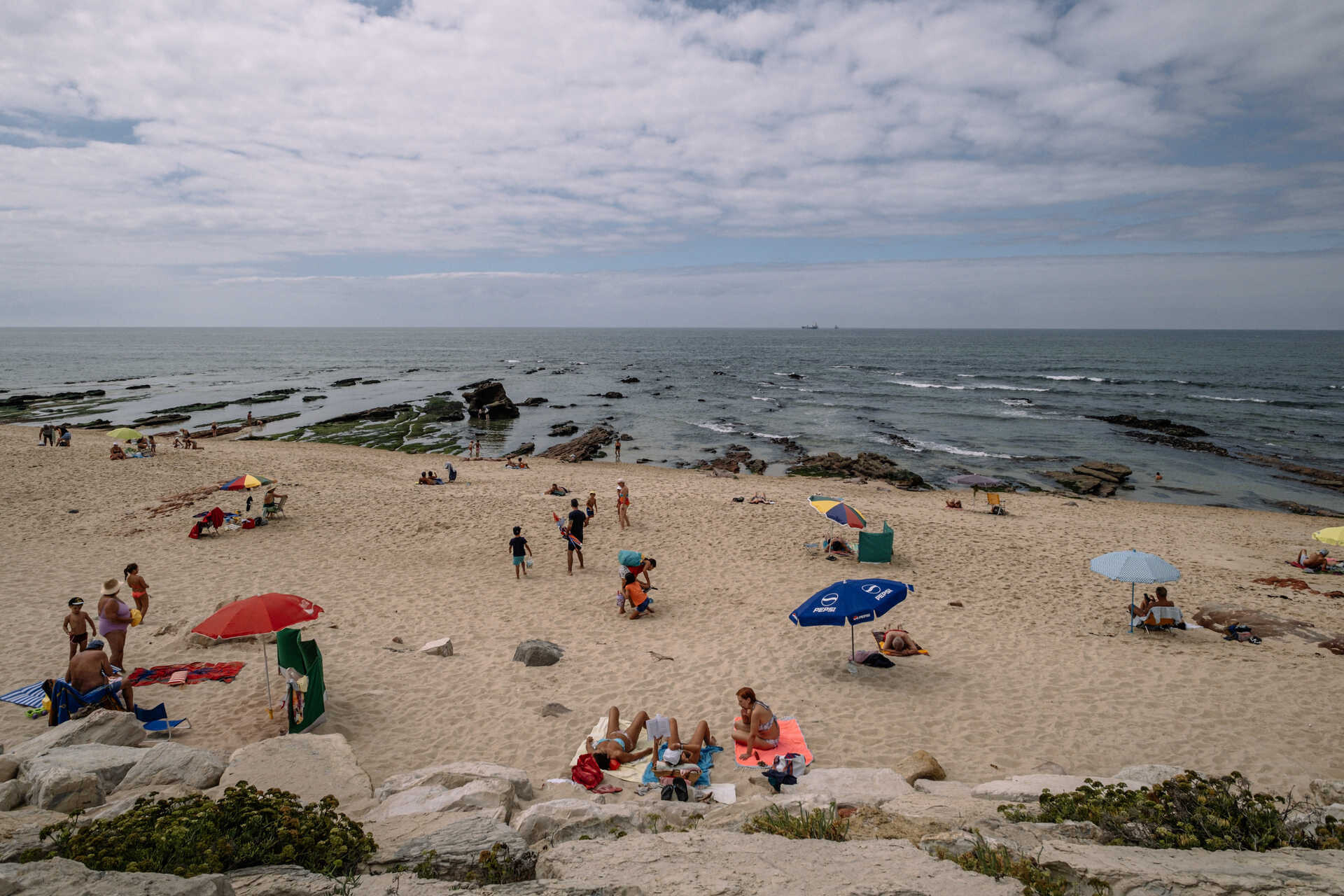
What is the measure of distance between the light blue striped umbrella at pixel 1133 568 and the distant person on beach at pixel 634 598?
789 centimetres

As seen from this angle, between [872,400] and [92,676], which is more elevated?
[872,400]

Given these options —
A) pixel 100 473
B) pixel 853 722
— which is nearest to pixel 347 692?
pixel 853 722

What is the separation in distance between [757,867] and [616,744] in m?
3.30

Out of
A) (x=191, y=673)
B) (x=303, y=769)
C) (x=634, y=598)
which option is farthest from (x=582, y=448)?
(x=303, y=769)

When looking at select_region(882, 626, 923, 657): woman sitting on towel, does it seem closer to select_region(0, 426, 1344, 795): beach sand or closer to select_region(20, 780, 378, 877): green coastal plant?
select_region(0, 426, 1344, 795): beach sand

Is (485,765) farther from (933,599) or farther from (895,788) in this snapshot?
(933,599)

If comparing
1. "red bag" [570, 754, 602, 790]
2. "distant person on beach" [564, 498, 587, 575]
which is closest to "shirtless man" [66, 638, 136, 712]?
"red bag" [570, 754, 602, 790]

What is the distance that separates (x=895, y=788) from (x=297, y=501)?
62.7ft

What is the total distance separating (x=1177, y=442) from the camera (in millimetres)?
36750

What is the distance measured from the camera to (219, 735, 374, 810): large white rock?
6082 millimetres

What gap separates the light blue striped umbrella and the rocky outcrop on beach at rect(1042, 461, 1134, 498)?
17983 mm

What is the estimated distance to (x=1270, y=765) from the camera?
7.50 meters

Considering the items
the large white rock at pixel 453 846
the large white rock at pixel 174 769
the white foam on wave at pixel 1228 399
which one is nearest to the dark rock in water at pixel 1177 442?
the white foam on wave at pixel 1228 399

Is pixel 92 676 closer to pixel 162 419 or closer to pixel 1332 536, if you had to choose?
pixel 1332 536
